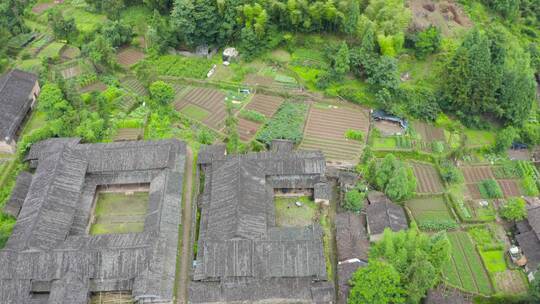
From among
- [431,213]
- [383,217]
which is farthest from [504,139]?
[383,217]

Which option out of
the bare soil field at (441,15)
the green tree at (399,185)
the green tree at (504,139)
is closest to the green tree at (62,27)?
the bare soil field at (441,15)

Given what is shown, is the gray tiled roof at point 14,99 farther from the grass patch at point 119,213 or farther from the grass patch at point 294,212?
the grass patch at point 294,212

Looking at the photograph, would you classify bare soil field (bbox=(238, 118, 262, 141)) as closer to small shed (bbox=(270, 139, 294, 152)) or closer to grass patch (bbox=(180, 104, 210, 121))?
small shed (bbox=(270, 139, 294, 152))

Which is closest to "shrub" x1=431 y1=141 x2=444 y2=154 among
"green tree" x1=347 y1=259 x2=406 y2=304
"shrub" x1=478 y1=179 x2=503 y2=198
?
"shrub" x1=478 y1=179 x2=503 y2=198

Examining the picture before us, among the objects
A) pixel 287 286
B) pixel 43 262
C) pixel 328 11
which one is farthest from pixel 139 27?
pixel 287 286

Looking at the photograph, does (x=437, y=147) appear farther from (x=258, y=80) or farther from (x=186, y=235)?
(x=186, y=235)
